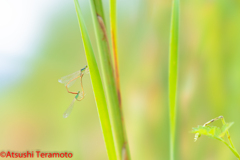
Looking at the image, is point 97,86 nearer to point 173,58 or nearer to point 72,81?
point 173,58

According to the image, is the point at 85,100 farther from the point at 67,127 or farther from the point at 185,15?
the point at 185,15

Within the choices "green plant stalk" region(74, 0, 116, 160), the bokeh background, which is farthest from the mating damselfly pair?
"green plant stalk" region(74, 0, 116, 160)

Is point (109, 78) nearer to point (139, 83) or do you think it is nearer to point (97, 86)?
point (97, 86)

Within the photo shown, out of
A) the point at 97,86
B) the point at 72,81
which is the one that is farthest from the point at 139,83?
the point at 97,86

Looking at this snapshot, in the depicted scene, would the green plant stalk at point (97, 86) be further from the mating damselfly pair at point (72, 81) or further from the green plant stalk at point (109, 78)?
the mating damselfly pair at point (72, 81)

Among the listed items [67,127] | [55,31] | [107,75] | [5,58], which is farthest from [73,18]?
[107,75]

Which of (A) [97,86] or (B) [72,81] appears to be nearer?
(A) [97,86]

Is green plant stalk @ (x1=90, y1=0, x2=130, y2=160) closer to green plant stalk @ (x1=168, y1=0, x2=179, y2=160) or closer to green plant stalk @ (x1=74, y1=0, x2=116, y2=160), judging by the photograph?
green plant stalk @ (x1=74, y1=0, x2=116, y2=160)
